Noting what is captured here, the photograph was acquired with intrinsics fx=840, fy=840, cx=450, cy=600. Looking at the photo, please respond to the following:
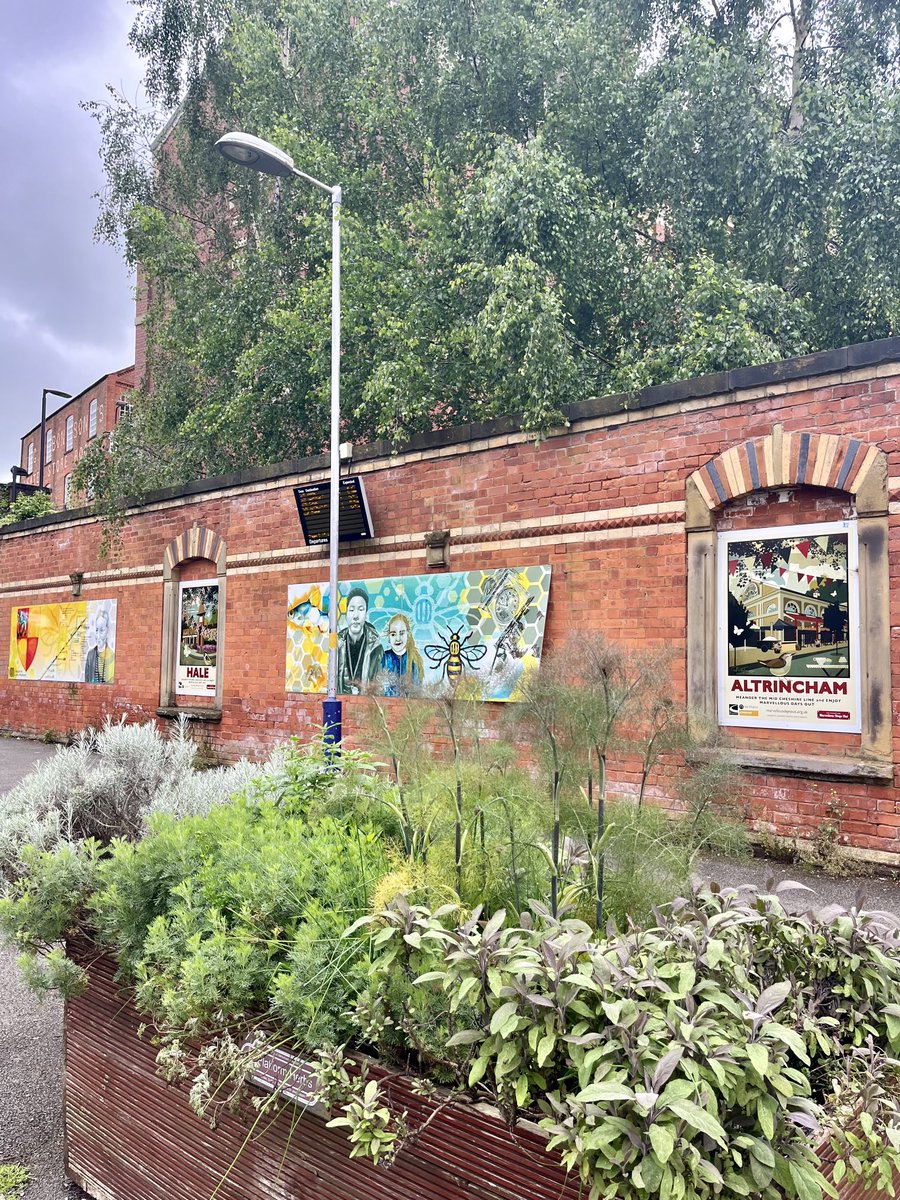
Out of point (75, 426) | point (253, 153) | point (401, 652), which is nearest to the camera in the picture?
point (253, 153)

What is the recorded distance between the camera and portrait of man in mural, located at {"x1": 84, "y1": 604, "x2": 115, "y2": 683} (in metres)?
15.7

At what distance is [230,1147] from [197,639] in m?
11.9

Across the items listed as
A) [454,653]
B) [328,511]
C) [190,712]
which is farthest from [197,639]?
[454,653]

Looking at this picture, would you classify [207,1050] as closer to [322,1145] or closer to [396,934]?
[322,1145]

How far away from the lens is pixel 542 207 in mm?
10914

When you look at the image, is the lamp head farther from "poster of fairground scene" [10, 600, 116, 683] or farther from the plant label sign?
the plant label sign

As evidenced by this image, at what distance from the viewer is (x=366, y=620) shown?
10.7 metres

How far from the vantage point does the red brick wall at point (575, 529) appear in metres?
6.90

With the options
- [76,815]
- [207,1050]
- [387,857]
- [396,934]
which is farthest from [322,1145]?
[76,815]

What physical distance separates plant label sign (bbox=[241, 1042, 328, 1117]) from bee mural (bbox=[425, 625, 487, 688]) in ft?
23.0

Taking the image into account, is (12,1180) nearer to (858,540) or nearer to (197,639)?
(858,540)

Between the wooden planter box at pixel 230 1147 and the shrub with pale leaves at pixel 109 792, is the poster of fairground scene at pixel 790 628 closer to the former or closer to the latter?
the shrub with pale leaves at pixel 109 792

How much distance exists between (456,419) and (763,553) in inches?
292

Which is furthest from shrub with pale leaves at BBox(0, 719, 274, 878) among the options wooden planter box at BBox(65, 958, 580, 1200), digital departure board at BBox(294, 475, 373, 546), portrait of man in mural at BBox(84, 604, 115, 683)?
portrait of man in mural at BBox(84, 604, 115, 683)
